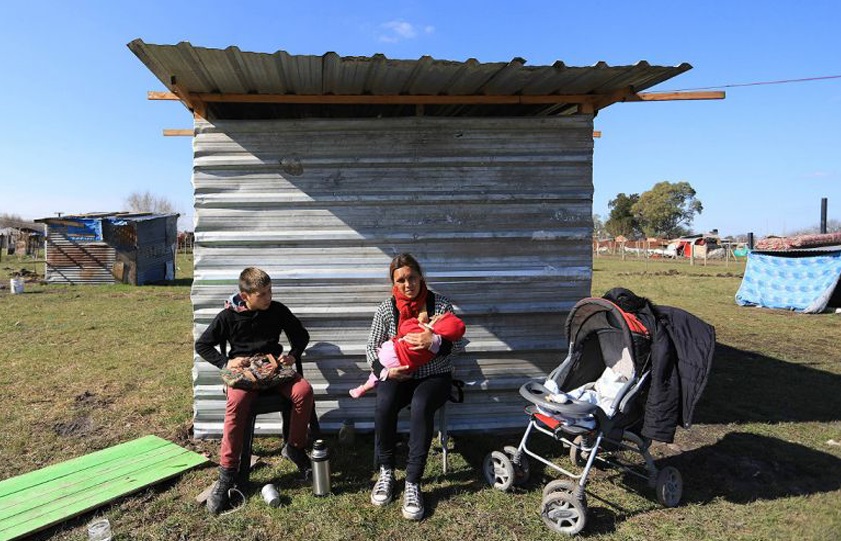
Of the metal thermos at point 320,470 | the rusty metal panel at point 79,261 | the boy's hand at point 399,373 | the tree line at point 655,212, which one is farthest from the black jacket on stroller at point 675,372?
the tree line at point 655,212

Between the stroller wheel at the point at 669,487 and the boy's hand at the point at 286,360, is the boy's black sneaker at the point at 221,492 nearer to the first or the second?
the boy's hand at the point at 286,360

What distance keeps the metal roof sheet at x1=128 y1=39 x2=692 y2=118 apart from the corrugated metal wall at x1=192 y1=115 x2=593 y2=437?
0.98ft

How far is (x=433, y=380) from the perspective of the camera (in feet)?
12.2

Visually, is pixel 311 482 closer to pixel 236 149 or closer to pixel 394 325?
pixel 394 325

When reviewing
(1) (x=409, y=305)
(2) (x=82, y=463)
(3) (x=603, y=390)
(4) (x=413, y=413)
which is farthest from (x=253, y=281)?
(3) (x=603, y=390)

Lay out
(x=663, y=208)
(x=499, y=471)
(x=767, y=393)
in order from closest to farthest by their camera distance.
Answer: (x=499, y=471) → (x=767, y=393) → (x=663, y=208)

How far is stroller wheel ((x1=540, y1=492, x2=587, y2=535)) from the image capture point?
3.09 meters

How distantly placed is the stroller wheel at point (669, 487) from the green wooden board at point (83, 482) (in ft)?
10.8

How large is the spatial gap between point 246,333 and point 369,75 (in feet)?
6.95

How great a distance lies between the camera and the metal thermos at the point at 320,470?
3484mm

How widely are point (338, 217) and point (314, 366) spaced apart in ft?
4.29

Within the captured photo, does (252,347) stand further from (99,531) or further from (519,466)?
(519,466)

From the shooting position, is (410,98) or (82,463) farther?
(410,98)

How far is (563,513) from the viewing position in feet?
10.3
